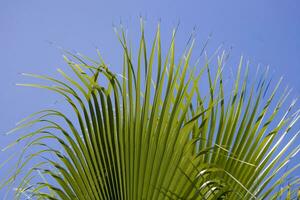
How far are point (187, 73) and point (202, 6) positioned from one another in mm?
11703

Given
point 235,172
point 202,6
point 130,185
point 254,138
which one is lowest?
point 130,185

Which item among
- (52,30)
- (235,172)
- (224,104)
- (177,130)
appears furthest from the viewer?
(52,30)

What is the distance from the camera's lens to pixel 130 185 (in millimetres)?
1454

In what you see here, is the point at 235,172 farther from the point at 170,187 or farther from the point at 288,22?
the point at 288,22

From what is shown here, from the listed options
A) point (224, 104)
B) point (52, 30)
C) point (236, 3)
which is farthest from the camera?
point (52, 30)

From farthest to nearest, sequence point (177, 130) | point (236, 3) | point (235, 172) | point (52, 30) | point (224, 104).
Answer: point (52, 30)
point (236, 3)
point (224, 104)
point (235, 172)
point (177, 130)

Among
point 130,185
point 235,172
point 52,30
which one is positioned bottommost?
point 130,185

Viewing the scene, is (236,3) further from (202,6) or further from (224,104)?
(224,104)

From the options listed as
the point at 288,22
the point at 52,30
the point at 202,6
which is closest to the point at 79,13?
the point at 52,30

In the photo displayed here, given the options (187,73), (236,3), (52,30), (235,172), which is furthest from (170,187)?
(52,30)

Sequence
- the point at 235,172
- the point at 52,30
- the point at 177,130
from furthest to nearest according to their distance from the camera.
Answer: the point at 52,30
the point at 235,172
the point at 177,130

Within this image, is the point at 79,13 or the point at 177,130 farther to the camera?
the point at 79,13

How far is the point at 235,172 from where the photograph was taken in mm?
1552

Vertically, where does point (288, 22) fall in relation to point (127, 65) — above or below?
above
